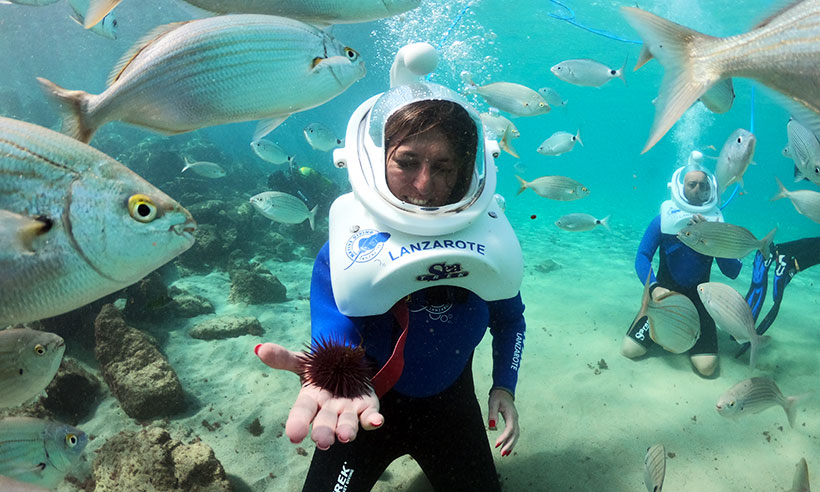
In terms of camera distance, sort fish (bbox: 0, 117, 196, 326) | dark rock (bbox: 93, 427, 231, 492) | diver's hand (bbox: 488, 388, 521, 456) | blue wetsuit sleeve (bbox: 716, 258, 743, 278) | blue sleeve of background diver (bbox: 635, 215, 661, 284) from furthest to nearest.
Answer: blue sleeve of background diver (bbox: 635, 215, 661, 284), blue wetsuit sleeve (bbox: 716, 258, 743, 278), dark rock (bbox: 93, 427, 231, 492), diver's hand (bbox: 488, 388, 521, 456), fish (bbox: 0, 117, 196, 326)

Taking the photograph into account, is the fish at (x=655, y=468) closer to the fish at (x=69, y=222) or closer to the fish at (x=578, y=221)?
the fish at (x=69, y=222)

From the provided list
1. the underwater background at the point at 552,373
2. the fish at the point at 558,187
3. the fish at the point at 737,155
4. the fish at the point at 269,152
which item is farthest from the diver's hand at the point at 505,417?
the fish at the point at 269,152


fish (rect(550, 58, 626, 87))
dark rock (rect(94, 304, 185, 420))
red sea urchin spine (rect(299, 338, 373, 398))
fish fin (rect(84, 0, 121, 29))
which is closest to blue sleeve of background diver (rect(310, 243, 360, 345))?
red sea urchin spine (rect(299, 338, 373, 398))

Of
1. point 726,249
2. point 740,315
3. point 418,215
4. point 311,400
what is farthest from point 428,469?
point 726,249

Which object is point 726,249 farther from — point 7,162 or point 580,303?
point 7,162

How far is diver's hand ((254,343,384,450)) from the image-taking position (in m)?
1.25

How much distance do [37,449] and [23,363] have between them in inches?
20.9

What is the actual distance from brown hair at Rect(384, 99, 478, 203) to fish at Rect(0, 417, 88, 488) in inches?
93.6

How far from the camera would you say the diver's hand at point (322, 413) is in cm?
125

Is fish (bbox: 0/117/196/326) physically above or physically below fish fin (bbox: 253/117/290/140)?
above

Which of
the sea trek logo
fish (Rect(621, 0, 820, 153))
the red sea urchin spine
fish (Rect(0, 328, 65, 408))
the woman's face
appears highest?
fish (Rect(621, 0, 820, 153))

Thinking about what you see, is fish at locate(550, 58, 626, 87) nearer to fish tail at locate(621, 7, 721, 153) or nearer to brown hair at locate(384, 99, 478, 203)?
brown hair at locate(384, 99, 478, 203)

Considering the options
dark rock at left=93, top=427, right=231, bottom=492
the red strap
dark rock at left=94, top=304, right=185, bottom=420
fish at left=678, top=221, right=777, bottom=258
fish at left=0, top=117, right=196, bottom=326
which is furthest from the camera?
fish at left=678, top=221, right=777, bottom=258

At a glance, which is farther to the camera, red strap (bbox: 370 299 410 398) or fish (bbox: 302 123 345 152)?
fish (bbox: 302 123 345 152)
